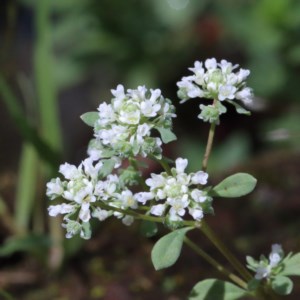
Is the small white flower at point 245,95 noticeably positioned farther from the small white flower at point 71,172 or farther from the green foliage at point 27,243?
the green foliage at point 27,243

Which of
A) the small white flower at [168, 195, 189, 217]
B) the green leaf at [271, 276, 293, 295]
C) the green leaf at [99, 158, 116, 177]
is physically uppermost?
the green leaf at [99, 158, 116, 177]

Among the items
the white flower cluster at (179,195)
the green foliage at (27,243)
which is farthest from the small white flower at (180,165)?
the green foliage at (27,243)

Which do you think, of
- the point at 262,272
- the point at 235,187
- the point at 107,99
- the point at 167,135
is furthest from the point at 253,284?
the point at 107,99

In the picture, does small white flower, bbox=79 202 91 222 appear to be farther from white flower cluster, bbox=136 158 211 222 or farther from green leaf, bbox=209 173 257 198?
green leaf, bbox=209 173 257 198

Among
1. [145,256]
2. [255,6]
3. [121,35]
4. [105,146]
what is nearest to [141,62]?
[121,35]

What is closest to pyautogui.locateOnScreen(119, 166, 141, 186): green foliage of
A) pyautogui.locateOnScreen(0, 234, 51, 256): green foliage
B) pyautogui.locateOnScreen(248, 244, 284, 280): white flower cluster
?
pyautogui.locateOnScreen(248, 244, 284, 280): white flower cluster
